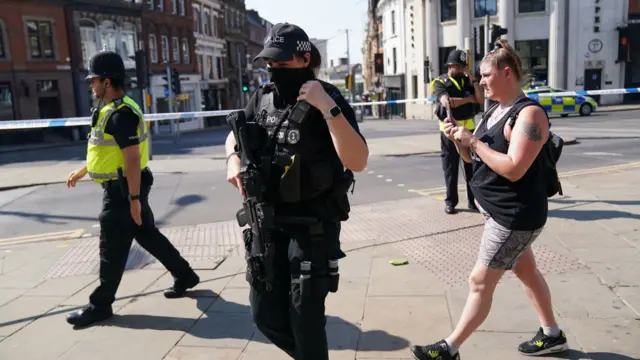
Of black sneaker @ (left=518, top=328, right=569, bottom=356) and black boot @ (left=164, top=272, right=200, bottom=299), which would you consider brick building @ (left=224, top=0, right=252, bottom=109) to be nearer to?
black boot @ (left=164, top=272, right=200, bottom=299)

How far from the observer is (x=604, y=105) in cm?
3284

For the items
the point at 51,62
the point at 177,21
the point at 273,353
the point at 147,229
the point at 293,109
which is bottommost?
the point at 273,353

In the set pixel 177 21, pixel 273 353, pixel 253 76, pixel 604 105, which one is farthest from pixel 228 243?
pixel 253 76

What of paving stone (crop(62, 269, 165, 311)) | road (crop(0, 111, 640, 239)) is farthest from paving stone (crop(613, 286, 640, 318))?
paving stone (crop(62, 269, 165, 311))

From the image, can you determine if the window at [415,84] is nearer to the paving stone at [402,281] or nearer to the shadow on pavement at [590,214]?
the shadow on pavement at [590,214]

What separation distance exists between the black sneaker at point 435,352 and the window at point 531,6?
35.8 meters

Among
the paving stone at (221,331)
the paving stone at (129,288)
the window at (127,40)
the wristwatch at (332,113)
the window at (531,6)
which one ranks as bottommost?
the paving stone at (221,331)

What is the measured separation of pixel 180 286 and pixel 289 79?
2571mm

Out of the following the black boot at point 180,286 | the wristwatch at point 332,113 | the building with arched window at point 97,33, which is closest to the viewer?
the wristwatch at point 332,113

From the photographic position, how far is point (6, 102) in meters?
28.4

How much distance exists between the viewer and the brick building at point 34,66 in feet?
93.3

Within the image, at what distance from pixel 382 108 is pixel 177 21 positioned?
1810 cm

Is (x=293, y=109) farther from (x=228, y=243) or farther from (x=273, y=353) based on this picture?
(x=228, y=243)

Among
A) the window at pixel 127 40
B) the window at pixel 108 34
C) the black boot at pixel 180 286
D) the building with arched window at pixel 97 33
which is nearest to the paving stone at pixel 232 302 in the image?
the black boot at pixel 180 286
